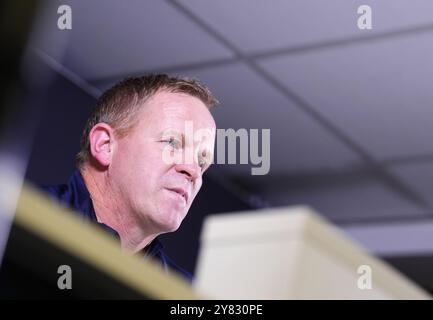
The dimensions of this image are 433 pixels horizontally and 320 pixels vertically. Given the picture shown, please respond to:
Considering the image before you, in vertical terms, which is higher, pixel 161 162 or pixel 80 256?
pixel 161 162

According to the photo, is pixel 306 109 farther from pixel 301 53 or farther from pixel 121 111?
pixel 121 111

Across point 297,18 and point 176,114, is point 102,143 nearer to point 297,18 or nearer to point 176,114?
point 176,114

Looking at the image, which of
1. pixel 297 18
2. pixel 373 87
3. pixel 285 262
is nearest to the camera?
pixel 285 262

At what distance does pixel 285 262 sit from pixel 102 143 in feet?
1.01

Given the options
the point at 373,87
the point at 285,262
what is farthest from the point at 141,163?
the point at 373,87

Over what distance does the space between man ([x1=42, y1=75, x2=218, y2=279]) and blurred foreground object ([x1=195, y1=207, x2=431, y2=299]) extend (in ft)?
0.52

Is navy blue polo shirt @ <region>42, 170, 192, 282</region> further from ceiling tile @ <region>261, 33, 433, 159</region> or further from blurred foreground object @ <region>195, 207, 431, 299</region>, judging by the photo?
ceiling tile @ <region>261, 33, 433, 159</region>

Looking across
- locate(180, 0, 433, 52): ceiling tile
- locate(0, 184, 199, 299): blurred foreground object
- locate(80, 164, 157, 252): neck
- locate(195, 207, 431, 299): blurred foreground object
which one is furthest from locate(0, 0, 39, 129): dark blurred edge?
locate(180, 0, 433, 52): ceiling tile

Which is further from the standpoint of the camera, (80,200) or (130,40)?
(130,40)

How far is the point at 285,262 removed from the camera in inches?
10.7

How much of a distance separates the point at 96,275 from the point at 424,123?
4.84 ft

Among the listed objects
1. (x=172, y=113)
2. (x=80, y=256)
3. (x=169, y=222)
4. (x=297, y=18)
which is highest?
(x=297, y=18)

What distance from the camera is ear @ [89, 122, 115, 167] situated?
0.55 m
